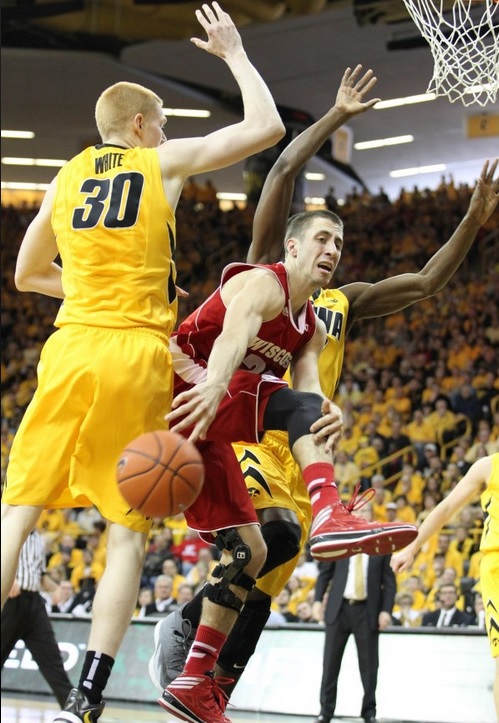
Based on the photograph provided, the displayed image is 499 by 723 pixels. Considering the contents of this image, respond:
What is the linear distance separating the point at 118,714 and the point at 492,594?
549 cm

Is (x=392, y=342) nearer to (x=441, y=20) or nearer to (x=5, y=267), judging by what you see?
(x=5, y=267)

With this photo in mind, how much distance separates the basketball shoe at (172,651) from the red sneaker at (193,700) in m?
0.62

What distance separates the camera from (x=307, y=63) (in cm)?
1972

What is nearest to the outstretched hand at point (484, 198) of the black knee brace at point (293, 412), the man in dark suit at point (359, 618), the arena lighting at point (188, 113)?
the black knee brace at point (293, 412)

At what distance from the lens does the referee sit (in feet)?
30.1

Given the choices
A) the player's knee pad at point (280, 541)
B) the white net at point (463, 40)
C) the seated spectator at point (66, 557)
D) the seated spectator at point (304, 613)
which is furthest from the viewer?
the seated spectator at point (66, 557)

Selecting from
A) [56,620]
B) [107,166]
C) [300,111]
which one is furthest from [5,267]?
[107,166]

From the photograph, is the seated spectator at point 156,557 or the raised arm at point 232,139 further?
the seated spectator at point 156,557

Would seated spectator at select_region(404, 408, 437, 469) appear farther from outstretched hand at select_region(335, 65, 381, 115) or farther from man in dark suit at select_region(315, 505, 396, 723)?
outstretched hand at select_region(335, 65, 381, 115)

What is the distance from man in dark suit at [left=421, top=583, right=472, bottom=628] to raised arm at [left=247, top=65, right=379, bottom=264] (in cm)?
618

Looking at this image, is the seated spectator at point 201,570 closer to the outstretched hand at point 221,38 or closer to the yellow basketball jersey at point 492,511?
the yellow basketball jersey at point 492,511

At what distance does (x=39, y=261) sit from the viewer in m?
4.78

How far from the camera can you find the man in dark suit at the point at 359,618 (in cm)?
1002

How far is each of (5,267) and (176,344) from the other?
817 inches
